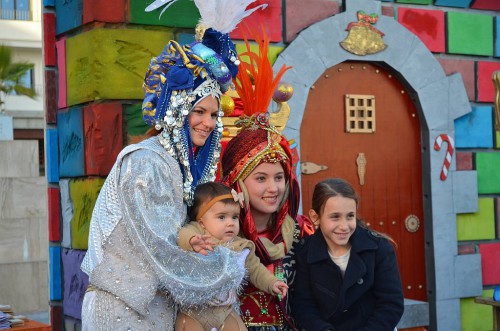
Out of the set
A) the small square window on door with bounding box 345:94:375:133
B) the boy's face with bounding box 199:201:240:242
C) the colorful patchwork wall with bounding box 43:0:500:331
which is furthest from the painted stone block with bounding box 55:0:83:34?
the boy's face with bounding box 199:201:240:242

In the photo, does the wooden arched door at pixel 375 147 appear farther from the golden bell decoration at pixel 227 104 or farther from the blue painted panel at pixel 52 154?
the golden bell decoration at pixel 227 104

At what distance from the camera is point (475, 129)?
310 inches

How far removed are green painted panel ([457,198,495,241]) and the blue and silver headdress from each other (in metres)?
4.09

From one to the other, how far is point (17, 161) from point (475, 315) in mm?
7636

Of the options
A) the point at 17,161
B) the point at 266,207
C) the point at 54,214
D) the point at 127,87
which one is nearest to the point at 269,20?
the point at 127,87

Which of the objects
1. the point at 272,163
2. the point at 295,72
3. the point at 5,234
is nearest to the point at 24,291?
the point at 5,234

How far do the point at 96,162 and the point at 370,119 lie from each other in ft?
7.84

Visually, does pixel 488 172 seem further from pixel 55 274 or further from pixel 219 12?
pixel 219 12

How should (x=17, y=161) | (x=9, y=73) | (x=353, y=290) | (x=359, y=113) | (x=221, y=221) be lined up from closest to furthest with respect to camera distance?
(x=221, y=221) → (x=353, y=290) → (x=359, y=113) → (x=17, y=161) → (x=9, y=73)

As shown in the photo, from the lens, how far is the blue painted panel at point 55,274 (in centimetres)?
679

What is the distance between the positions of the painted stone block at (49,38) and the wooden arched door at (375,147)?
1.94m

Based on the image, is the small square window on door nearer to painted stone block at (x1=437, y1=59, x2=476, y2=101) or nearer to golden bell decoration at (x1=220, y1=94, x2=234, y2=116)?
painted stone block at (x1=437, y1=59, x2=476, y2=101)

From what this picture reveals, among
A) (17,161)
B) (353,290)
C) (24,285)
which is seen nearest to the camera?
(353,290)

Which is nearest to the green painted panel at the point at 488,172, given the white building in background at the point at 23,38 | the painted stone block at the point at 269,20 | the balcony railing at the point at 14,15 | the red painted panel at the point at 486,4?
the red painted panel at the point at 486,4
